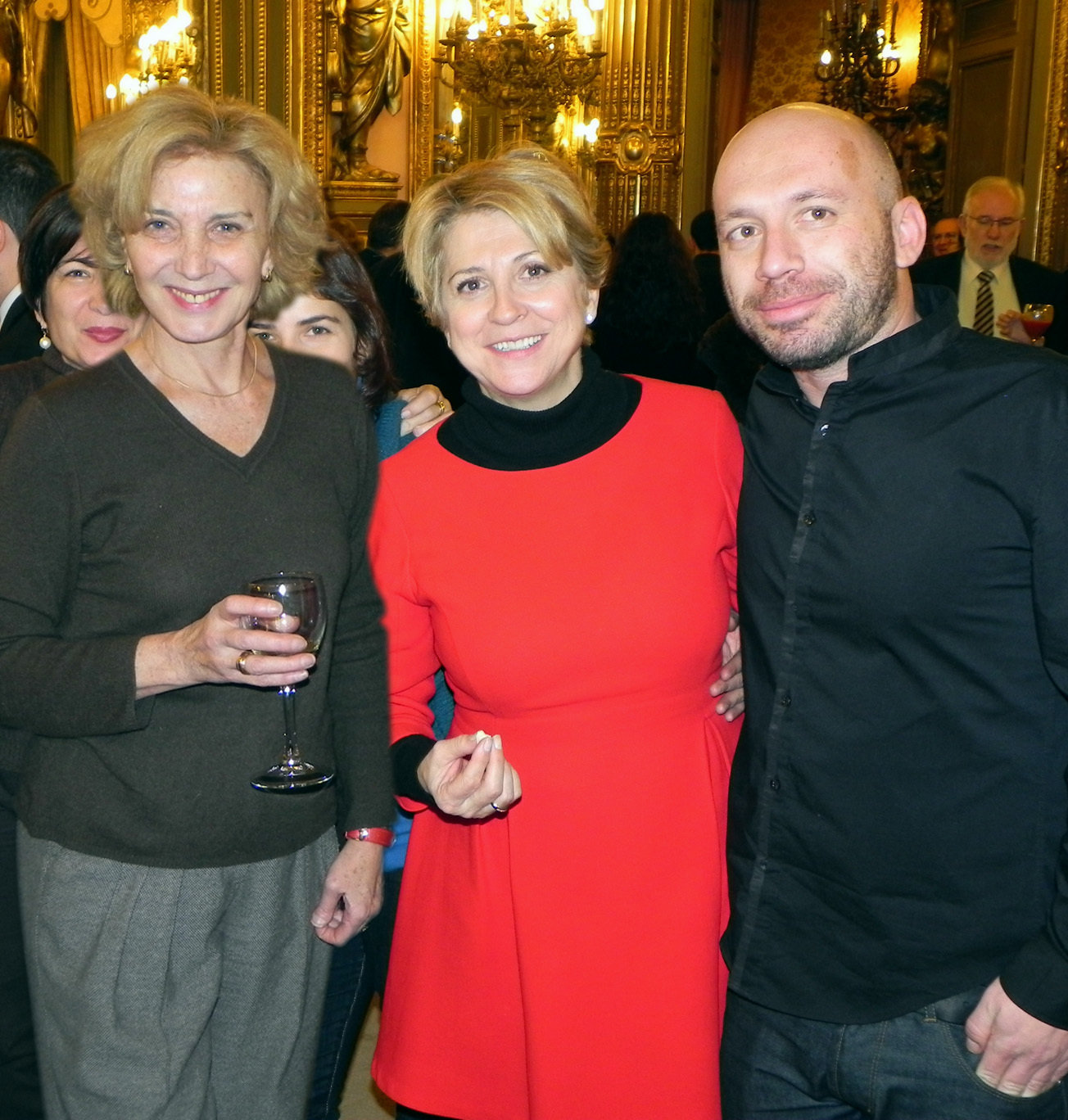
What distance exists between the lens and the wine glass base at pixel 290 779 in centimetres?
180

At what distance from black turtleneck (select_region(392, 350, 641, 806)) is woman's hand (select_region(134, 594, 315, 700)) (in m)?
0.42

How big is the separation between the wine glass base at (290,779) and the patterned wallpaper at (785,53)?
13685 mm

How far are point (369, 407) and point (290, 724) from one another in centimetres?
90

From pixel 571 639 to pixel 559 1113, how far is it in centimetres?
71

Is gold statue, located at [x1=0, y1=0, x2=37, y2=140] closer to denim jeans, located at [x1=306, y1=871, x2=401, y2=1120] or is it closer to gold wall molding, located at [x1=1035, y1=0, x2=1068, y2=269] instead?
gold wall molding, located at [x1=1035, y1=0, x2=1068, y2=269]

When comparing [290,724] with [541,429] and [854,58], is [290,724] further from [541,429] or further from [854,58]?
[854,58]

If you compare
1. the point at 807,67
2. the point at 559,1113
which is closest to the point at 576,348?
the point at 559,1113

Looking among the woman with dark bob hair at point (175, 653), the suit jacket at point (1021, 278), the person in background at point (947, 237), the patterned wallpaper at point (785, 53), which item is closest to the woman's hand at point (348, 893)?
the woman with dark bob hair at point (175, 653)

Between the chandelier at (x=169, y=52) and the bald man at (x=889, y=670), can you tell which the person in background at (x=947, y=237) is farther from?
the chandelier at (x=169, y=52)

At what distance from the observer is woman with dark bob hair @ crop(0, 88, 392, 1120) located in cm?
173

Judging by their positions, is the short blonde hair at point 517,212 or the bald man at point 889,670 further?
the short blonde hair at point 517,212

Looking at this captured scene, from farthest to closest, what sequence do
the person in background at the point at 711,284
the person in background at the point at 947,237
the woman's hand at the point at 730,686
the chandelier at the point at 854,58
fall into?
the chandelier at the point at 854,58 < the person in background at the point at 947,237 < the person in background at the point at 711,284 < the woman's hand at the point at 730,686

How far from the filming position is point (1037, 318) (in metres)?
4.57

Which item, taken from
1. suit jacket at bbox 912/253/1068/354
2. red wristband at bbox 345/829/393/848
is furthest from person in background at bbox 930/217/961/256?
red wristband at bbox 345/829/393/848
